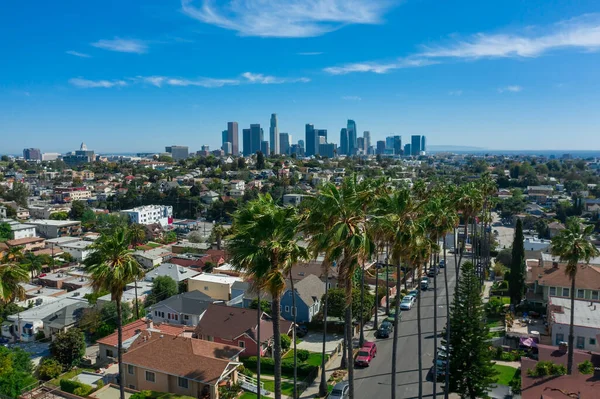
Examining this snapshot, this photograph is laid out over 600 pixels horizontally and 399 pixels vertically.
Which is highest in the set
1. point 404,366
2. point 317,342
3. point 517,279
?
point 517,279

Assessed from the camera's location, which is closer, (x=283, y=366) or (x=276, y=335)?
(x=276, y=335)

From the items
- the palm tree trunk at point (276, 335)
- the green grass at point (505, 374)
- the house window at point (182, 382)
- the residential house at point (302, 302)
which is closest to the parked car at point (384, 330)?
the residential house at point (302, 302)

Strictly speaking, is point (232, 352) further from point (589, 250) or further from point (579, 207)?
point (579, 207)

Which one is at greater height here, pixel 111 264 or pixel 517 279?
pixel 111 264

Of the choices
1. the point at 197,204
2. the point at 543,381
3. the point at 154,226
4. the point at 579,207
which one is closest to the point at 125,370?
the point at 543,381

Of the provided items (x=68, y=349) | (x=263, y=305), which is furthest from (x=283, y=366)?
(x=68, y=349)

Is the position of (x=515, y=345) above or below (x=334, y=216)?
below

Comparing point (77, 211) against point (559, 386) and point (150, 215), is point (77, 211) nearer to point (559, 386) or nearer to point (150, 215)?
point (150, 215)
